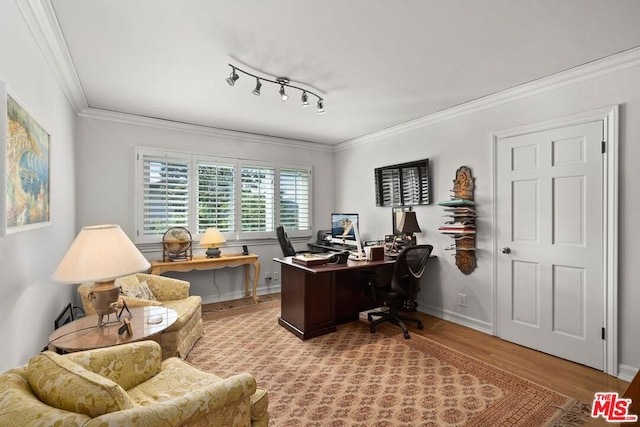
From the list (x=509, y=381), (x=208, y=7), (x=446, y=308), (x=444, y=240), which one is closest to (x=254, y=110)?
(x=208, y=7)

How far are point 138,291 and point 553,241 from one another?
400 centimetres

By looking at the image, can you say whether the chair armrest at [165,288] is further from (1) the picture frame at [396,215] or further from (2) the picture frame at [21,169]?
(1) the picture frame at [396,215]

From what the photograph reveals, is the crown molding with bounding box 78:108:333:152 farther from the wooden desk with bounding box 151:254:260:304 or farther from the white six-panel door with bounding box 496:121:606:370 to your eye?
the white six-panel door with bounding box 496:121:606:370

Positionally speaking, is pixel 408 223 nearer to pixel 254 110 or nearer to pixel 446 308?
pixel 446 308

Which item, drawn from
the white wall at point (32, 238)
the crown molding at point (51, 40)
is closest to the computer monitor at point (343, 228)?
the white wall at point (32, 238)

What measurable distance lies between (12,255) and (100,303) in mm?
542

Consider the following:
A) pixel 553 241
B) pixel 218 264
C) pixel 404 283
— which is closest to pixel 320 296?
pixel 404 283

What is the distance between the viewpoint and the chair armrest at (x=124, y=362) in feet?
5.29

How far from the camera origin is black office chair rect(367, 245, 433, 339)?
3439 mm

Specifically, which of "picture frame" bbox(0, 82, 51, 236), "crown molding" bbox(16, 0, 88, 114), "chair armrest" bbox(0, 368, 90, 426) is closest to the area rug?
"chair armrest" bbox(0, 368, 90, 426)

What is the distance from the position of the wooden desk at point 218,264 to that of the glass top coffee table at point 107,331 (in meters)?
1.62

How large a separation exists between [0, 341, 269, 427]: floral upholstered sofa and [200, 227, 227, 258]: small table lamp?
2750 millimetres

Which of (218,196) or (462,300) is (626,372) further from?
(218,196)

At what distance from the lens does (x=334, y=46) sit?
2449 mm
